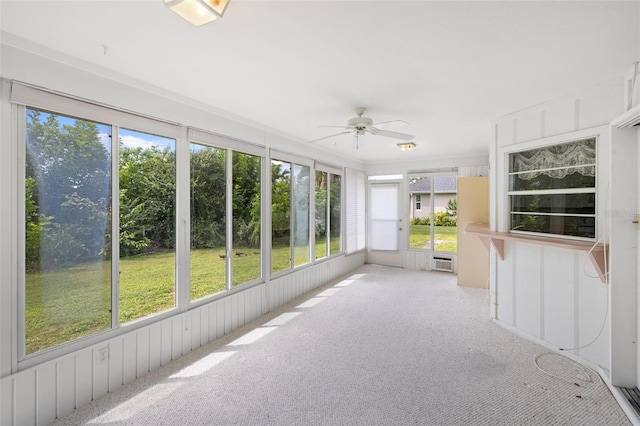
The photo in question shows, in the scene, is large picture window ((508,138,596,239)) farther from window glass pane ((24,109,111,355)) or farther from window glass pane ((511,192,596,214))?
window glass pane ((24,109,111,355))

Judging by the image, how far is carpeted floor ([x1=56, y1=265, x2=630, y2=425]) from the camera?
203 cm

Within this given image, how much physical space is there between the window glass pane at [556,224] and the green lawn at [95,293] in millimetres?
3490

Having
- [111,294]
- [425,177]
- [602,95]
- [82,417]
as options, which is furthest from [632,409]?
[425,177]

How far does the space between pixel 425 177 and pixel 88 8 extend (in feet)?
20.0

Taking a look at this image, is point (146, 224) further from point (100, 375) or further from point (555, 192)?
point (555, 192)

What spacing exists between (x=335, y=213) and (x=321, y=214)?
585 mm

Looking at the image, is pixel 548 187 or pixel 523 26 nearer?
pixel 523 26

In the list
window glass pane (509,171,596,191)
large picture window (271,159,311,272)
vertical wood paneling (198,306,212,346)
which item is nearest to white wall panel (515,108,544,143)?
window glass pane (509,171,596,191)

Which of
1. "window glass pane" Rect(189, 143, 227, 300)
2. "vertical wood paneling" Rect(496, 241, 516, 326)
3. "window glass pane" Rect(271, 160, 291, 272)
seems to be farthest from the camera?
"window glass pane" Rect(271, 160, 291, 272)

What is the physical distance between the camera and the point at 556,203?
296 centimetres

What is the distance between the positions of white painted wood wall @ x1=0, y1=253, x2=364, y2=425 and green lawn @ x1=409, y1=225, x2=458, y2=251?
3946mm

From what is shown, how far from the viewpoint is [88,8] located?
1.56 meters

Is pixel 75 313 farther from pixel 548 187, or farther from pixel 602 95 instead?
pixel 602 95

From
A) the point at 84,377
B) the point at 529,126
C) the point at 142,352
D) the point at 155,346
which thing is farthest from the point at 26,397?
the point at 529,126
